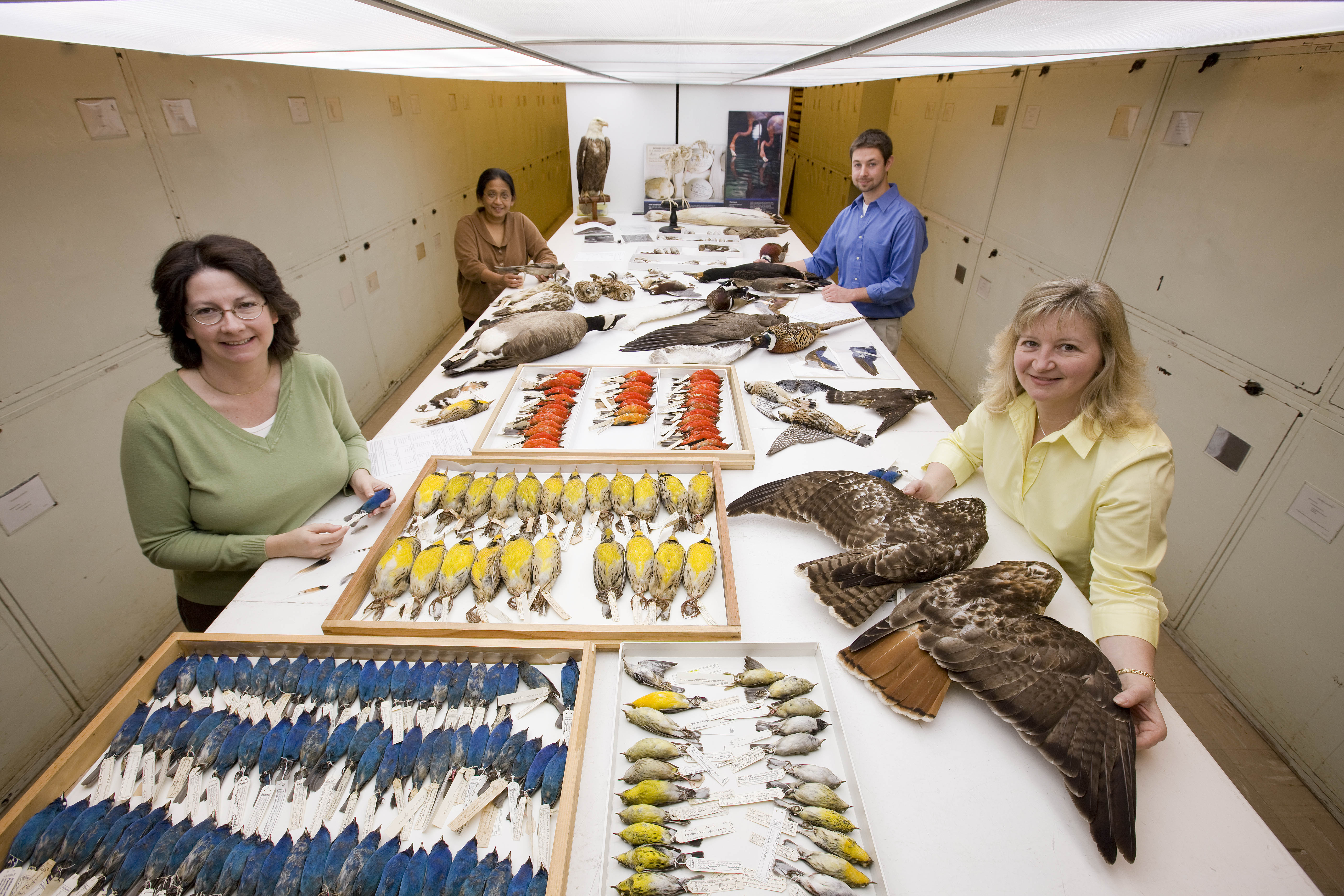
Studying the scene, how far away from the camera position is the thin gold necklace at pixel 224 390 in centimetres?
148

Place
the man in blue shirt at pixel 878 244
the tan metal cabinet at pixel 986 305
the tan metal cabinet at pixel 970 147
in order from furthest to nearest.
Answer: the tan metal cabinet at pixel 970 147, the tan metal cabinet at pixel 986 305, the man in blue shirt at pixel 878 244

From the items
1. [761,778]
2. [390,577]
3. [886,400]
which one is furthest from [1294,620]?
[390,577]

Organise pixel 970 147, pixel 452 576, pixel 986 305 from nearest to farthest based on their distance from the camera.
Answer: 1. pixel 452 576
2. pixel 986 305
3. pixel 970 147

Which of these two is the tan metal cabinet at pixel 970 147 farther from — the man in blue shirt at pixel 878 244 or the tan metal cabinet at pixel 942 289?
the man in blue shirt at pixel 878 244

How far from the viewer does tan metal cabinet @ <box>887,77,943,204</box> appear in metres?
Answer: 5.13

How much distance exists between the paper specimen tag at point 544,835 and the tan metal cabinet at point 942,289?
15.4 ft

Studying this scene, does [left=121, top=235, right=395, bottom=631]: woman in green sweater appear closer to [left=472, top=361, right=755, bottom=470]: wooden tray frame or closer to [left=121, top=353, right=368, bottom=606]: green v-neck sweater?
[left=121, top=353, right=368, bottom=606]: green v-neck sweater

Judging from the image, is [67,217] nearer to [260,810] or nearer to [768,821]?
[260,810]

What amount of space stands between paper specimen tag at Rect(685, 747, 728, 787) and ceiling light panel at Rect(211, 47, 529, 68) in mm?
2088

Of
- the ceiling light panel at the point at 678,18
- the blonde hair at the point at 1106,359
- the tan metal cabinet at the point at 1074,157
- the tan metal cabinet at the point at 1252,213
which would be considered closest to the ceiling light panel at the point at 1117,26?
the ceiling light panel at the point at 678,18

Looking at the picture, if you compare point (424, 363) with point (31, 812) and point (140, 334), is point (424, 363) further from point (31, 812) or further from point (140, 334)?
point (31, 812)

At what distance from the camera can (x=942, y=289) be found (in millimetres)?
4984

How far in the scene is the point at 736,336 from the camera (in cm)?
287

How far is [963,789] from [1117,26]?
1745 millimetres
